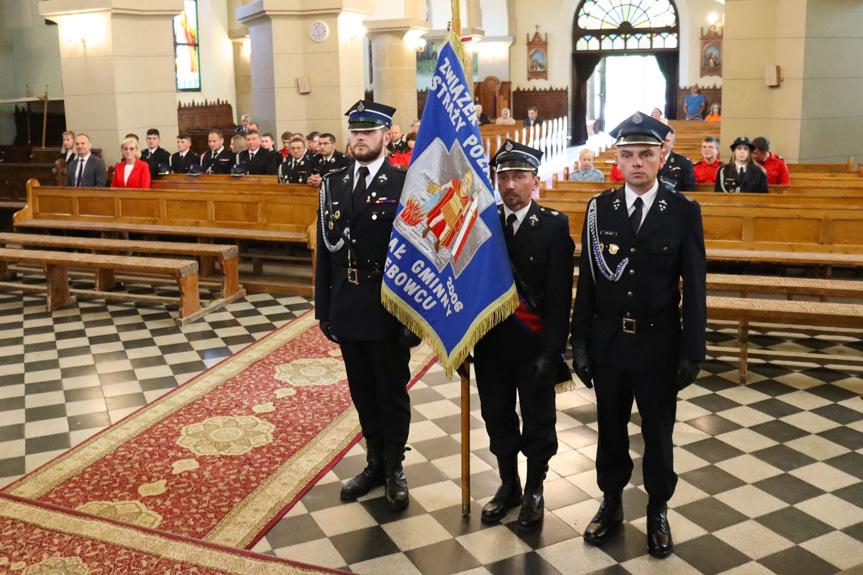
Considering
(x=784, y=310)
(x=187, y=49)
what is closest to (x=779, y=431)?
(x=784, y=310)

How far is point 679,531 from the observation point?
3.38 m

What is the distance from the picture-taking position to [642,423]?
310 cm

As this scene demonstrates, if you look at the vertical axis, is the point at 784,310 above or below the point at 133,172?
below

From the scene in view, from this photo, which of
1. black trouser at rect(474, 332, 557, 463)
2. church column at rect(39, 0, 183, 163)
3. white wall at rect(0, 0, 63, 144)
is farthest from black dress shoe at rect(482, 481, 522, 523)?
white wall at rect(0, 0, 63, 144)

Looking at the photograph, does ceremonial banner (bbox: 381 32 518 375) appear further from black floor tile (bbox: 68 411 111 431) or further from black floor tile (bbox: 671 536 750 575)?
black floor tile (bbox: 68 411 111 431)

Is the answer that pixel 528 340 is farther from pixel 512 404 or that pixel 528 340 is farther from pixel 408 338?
pixel 408 338

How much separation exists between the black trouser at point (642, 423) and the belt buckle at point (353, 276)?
3.44ft

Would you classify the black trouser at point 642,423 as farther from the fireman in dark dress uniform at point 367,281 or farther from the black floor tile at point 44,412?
the black floor tile at point 44,412

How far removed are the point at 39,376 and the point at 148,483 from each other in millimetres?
2110

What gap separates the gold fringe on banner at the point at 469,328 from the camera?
3.15m

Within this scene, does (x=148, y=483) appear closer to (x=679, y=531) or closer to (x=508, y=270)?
(x=508, y=270)

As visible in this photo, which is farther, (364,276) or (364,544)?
(364,276)

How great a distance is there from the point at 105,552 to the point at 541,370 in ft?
6.02

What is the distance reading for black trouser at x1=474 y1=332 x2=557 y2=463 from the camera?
332 centimetres
